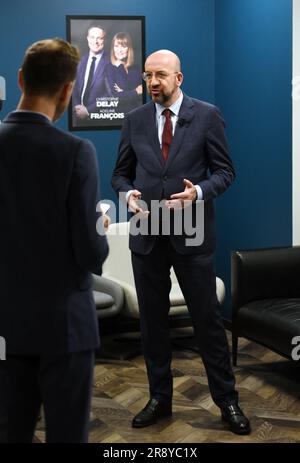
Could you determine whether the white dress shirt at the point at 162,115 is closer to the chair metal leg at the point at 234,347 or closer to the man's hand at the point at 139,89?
the chair metal leg at the point at 234,347

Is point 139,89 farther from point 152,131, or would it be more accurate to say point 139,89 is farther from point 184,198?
point 184,198

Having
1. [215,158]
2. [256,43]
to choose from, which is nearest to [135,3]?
[256,43]

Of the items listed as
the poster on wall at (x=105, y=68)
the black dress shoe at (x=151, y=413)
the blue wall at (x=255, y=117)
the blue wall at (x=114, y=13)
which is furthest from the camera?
the poster on wall at (x=105, y=68)

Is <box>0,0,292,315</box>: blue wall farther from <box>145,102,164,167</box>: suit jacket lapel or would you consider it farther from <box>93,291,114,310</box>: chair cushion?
<box>145,102,164,167</box>: suit jacket lapel

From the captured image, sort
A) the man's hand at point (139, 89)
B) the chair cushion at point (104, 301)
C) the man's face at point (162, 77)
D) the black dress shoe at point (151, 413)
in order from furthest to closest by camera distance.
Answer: the man's hand at point (139, 89), the chair cushion at point (104, 301), the black dress shoe at point (151, 413), the man's face at point (162, 77)

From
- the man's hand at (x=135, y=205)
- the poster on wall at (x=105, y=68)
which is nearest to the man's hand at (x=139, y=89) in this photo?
the poster on wall at (x=105, y=68)

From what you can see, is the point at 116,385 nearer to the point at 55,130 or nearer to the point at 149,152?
the point at 149,152

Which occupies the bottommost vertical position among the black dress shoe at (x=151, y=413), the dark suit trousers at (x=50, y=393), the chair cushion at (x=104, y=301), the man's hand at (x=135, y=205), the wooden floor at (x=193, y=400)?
the wooden floor at (x=193, y=400)

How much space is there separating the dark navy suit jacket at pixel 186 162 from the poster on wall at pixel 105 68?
5.70ft

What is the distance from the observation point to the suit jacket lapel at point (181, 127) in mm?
3172

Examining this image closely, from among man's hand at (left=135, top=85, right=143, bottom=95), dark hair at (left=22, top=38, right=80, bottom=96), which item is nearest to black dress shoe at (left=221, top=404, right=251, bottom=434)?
dark hair at (left=22, top=38, right=80, bottom=96)

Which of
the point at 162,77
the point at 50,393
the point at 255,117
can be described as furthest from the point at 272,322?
the point at 50,393

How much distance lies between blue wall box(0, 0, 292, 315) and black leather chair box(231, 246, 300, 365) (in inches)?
16.4
